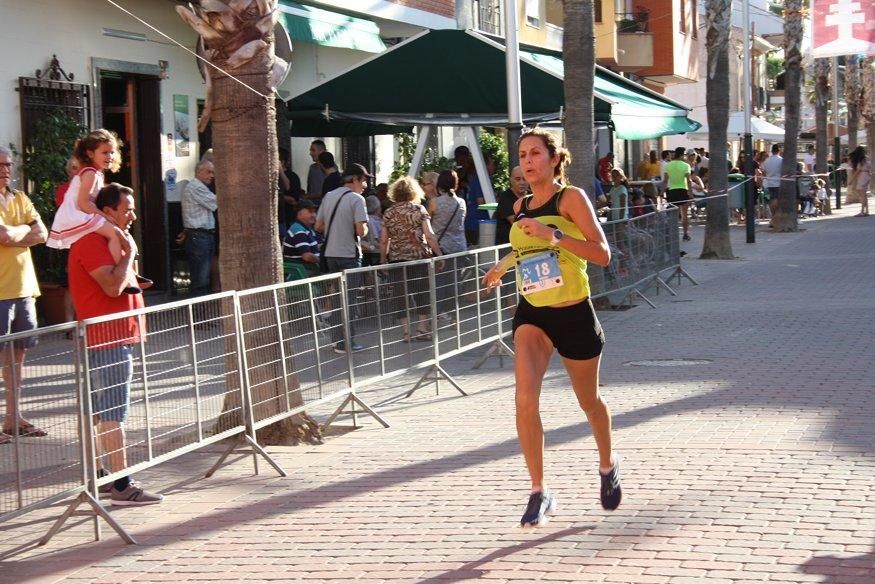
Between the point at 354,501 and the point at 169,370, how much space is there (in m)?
1.22

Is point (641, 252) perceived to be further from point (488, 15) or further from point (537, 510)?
point (488, 15)

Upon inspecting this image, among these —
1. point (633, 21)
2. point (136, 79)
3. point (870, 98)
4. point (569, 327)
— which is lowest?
point (569, 327)

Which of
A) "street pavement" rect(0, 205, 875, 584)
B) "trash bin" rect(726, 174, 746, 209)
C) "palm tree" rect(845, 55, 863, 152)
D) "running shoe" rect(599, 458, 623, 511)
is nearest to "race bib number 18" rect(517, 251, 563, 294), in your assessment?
"running shoe" rect(599, 458, 623, 511)

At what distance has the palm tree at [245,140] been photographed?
9.55 meters

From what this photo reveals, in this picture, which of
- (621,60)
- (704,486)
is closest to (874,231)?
(621,60)

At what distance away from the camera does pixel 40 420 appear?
666 cm

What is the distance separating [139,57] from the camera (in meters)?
18.1

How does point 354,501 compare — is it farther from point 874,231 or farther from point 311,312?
point 874,231

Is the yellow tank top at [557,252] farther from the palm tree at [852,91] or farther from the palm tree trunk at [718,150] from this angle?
the palm tree at [852,91]

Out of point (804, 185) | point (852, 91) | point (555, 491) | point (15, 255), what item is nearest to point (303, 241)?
point (15, 255)

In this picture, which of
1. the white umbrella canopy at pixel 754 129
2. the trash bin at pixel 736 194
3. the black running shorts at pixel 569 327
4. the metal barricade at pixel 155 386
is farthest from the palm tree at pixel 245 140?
the white umbrella canopy at pixel 754 129

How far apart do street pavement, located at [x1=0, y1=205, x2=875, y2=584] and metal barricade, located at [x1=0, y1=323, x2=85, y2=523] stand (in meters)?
0.34

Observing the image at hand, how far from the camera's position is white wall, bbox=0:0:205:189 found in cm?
1549

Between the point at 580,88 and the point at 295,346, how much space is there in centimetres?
837
